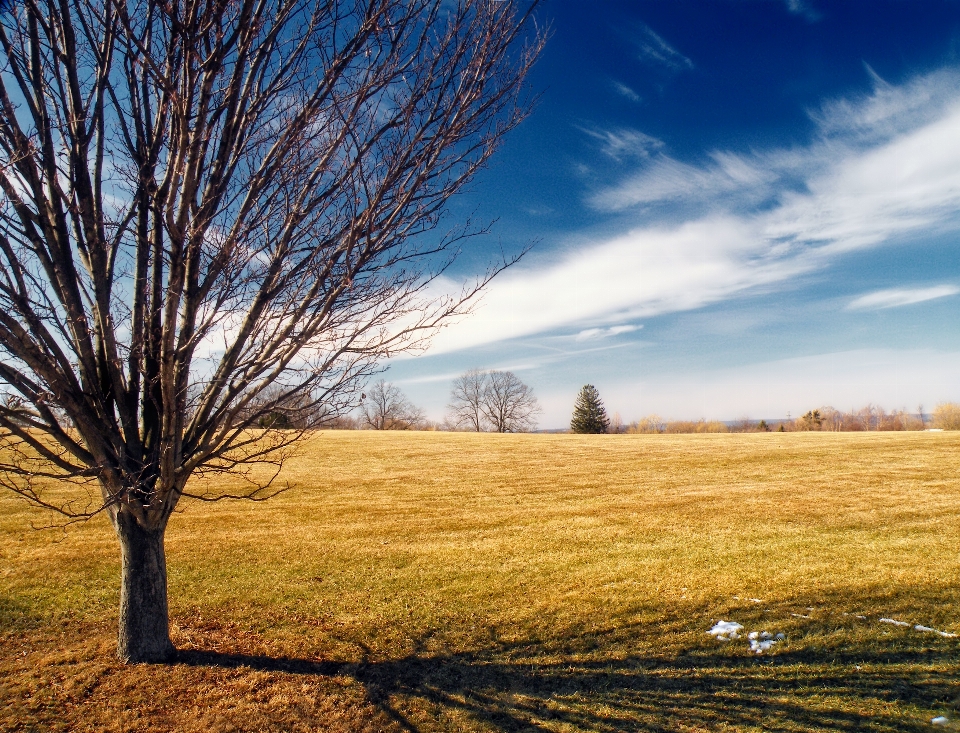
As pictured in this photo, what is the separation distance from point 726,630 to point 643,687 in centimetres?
152

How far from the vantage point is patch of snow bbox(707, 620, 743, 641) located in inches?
205

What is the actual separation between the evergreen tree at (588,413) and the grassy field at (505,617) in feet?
157

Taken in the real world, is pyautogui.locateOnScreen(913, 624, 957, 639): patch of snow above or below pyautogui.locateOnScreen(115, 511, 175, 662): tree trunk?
below

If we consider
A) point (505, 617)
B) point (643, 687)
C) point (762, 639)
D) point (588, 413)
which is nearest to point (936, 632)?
point (762, 639)

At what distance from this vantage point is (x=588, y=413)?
60688 millimetres

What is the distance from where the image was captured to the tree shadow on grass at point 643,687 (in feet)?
12.7

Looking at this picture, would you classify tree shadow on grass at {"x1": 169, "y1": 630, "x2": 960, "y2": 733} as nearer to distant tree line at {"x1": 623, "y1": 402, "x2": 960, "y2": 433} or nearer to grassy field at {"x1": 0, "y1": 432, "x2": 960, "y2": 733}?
grassy field at {"x1": 0, "y1": 432, "x2": 960, "y2": 733}

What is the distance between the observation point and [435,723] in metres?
3.89

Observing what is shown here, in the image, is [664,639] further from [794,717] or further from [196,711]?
[196,711]

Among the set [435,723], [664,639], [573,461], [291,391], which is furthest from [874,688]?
[573,461]

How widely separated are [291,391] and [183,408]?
2.57 ft

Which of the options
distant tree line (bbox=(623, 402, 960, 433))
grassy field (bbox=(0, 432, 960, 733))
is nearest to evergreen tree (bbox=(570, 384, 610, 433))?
distant tree line (bbox=(623, 402, 960, 433))

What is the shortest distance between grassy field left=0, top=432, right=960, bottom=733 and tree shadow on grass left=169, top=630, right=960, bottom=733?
2 cm

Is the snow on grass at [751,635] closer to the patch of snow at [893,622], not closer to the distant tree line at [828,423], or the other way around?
the patch of snow at [893,622]
